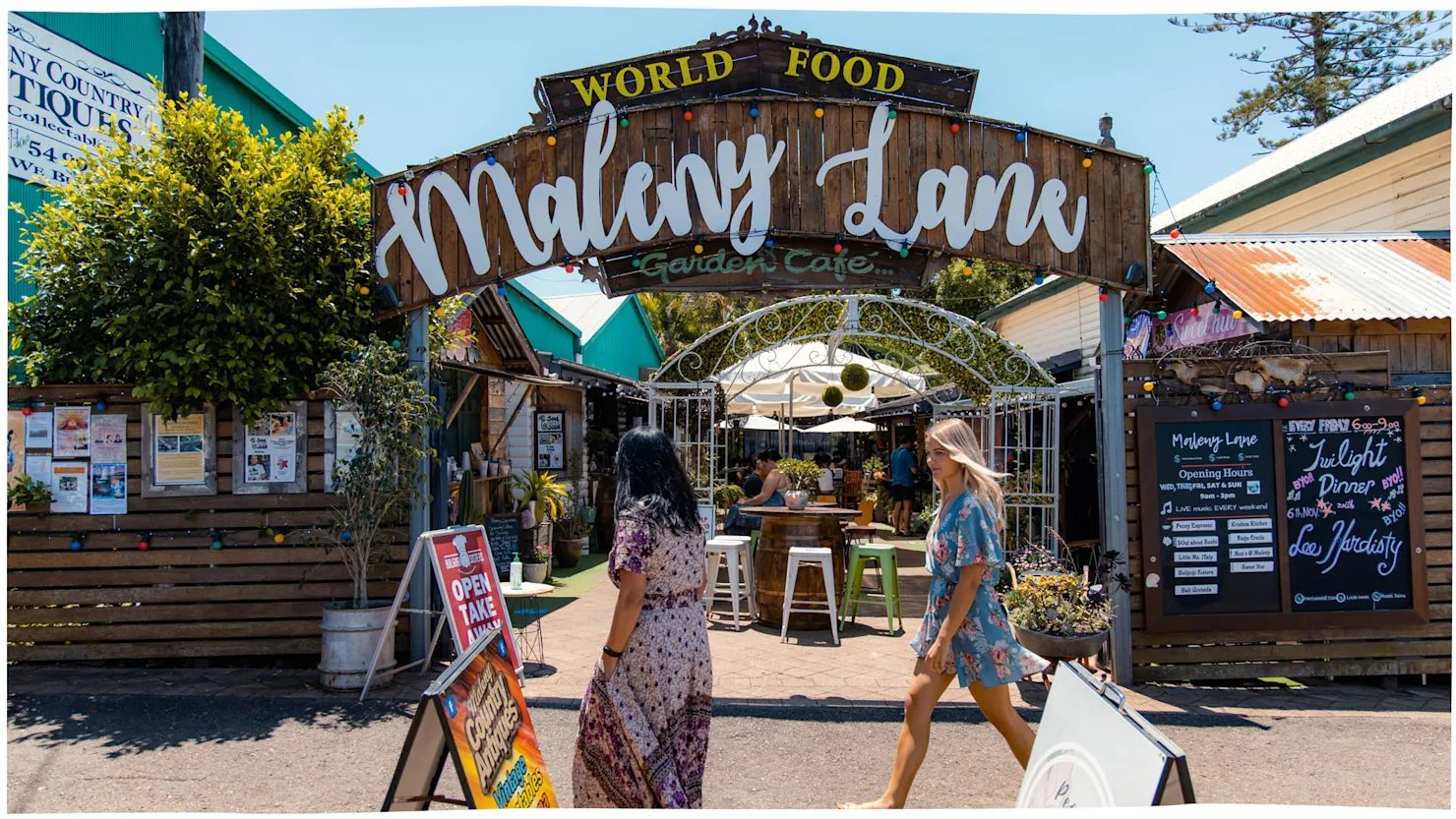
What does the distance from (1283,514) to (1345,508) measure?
0.44m

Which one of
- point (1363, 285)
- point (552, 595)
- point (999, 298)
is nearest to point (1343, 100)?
point (999, 298)

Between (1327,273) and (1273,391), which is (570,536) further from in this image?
(1327,273)

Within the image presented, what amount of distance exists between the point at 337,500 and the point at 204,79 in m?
5.29

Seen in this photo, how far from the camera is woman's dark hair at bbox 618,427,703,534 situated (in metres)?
3.47

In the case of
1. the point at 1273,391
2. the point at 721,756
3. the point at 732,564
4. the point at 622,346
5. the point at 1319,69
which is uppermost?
the point at 1319,69

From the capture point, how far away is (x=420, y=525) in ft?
21.6

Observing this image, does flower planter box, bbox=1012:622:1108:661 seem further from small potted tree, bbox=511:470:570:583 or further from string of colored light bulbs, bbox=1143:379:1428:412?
small potted tree, bbox=511:470:570:583

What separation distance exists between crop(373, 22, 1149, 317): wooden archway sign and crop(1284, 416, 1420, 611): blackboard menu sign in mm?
1689

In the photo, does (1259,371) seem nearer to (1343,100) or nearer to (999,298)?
(999,298)

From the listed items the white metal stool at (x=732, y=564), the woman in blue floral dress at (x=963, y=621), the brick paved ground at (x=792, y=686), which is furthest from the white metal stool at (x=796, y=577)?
the woman in blue floral dress at (x=963, y=621)

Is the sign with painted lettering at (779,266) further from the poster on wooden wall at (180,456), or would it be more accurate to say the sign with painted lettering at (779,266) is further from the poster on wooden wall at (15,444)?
the poster on wooden wall at (15,444)

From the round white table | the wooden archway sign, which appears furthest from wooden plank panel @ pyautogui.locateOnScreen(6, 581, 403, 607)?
the wooden archway sign

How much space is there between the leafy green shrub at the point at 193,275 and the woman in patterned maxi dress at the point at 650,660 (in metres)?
3.83

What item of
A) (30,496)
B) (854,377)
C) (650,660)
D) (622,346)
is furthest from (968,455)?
(622,346)
